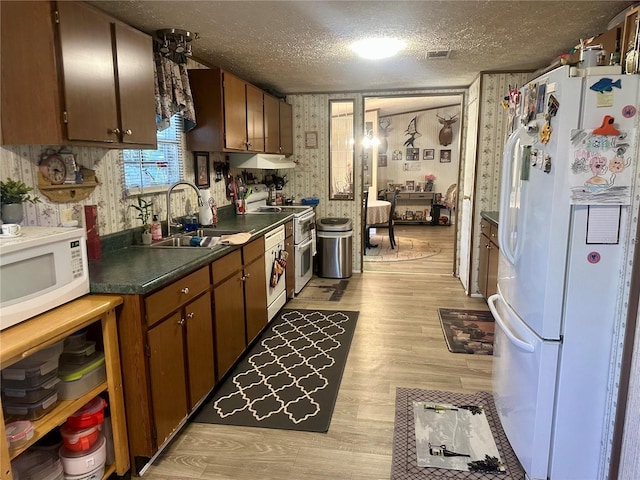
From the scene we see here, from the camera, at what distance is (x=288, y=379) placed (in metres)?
2.90

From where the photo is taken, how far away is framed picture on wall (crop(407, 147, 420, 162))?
33.1 ft

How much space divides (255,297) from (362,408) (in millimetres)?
1181

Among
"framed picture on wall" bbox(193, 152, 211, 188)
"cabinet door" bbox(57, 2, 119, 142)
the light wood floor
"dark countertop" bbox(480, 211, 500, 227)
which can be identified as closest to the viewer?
"cabinet door" bbox(57, 2, 119, 142)

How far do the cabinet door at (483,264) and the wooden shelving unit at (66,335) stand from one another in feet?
11.0

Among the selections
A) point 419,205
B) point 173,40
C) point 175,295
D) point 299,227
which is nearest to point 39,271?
point 175,295

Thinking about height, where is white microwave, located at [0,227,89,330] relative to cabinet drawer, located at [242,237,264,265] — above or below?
above

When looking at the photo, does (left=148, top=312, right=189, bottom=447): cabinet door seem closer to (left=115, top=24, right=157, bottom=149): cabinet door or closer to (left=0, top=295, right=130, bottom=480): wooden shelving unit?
(left=0, top=295, right=130, bottom=480): wooden shelving unit

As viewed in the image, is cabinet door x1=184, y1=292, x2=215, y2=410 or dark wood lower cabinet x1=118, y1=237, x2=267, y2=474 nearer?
dark wood lower cabinet x1=118, y1=237, x2=267, y2=474

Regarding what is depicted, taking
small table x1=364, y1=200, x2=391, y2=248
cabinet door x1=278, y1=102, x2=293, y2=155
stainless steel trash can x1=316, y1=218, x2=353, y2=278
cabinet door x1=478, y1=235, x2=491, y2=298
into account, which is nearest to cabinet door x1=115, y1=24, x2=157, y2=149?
cabinet door x1=278, y1=102, x2=293, y2=155

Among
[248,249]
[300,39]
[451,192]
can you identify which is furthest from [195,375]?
[451,192]

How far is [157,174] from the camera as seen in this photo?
3.10 metres

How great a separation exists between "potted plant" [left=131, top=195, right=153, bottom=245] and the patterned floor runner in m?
1.07

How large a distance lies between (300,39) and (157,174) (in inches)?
54.4

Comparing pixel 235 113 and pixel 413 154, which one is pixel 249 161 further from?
pixel 413 154
